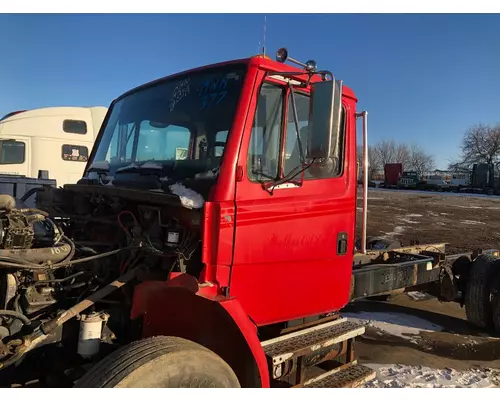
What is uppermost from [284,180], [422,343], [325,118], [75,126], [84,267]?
[75,126]

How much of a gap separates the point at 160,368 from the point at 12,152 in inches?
399

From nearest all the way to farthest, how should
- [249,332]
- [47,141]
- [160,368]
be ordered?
[160,368], [249,332], [47,141]

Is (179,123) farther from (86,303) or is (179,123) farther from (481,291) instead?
(481,291)

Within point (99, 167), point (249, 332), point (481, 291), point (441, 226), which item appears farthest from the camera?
point (441, 226)

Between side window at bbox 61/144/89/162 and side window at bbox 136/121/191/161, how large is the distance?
8400 millimetres

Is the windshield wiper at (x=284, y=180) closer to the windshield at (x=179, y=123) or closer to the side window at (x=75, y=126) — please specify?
the windshield at (x=179, y=123)

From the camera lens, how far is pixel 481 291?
562cm

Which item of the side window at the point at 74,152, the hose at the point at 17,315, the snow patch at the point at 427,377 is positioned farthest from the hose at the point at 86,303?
the side window at the point at 74,152

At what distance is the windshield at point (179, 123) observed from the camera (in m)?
A: 2.90

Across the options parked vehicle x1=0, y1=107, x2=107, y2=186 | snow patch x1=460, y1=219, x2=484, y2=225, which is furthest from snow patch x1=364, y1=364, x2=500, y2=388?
snow patch x1=460, y1=219, x2=484, y2=225

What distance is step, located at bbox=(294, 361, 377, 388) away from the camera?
3107 millimetres

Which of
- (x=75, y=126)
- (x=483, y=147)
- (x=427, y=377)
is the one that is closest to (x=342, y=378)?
(x=427, y=377)

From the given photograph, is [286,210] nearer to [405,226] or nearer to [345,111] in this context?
[345,111]

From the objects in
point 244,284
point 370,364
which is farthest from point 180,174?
point 370,364
